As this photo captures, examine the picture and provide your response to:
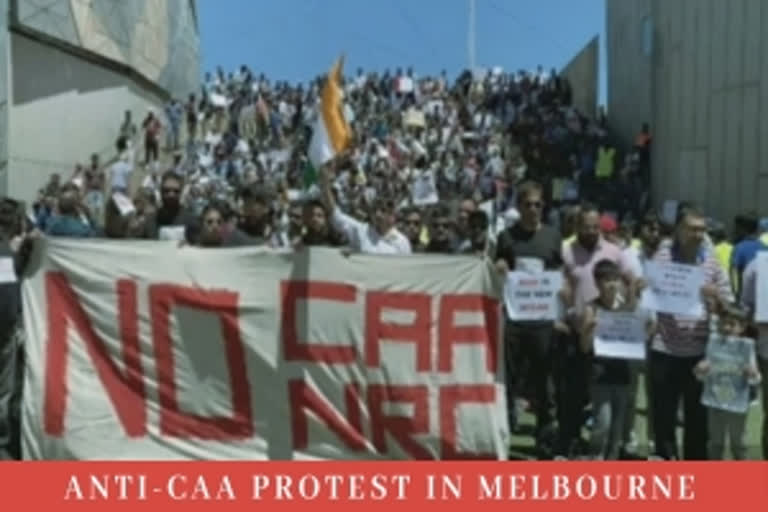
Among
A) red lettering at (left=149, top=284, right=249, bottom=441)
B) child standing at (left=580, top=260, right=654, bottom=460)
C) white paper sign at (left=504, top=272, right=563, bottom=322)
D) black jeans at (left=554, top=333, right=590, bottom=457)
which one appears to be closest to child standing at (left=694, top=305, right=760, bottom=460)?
child standing at (left=580, top=260, right=654, bottom=460)

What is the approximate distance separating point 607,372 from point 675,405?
658mm

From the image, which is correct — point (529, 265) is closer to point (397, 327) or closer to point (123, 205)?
point (397, 327)

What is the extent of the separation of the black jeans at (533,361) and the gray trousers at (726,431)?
1.15 metres

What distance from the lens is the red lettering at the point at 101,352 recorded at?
24.8 feet

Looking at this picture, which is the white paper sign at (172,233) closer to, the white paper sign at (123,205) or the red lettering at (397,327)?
the white paper sign at (123,205)

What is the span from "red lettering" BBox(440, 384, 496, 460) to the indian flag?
1652 mm

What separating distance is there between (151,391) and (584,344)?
275 cm

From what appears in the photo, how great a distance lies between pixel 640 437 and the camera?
991cm

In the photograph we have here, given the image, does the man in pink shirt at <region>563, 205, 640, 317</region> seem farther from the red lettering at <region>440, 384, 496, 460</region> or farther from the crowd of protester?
the red lettering at <region>440, 384, 496, 460</region>

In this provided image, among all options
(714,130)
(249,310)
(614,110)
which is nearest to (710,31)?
(714,130)

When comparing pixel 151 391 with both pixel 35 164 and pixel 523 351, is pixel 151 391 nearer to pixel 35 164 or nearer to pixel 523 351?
pixel 523 351

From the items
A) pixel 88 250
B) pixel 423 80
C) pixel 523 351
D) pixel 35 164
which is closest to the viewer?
pixel 88 250

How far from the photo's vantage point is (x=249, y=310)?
306 inches

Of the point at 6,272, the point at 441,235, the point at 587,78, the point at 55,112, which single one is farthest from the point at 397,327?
the point at 587,78
